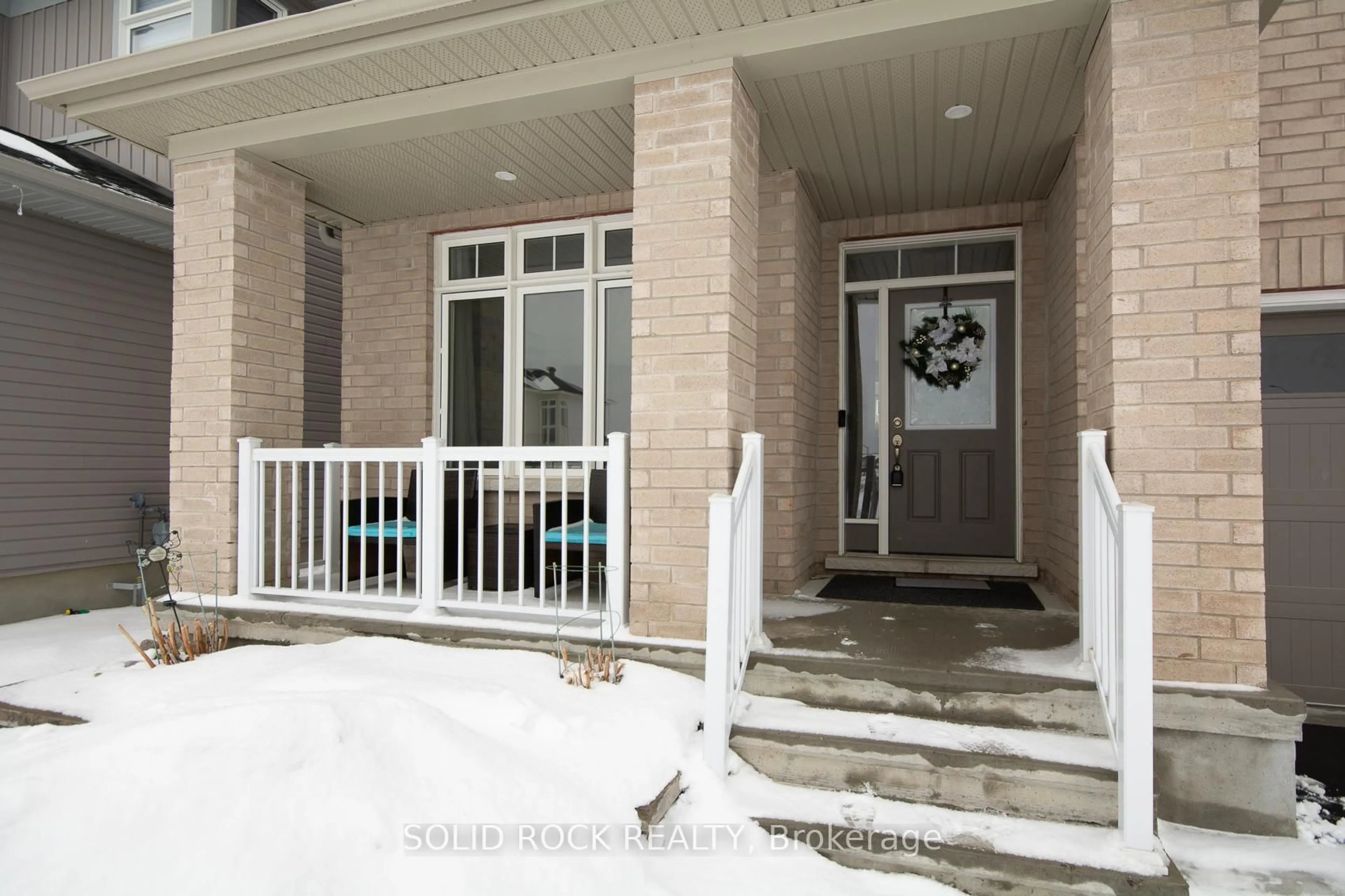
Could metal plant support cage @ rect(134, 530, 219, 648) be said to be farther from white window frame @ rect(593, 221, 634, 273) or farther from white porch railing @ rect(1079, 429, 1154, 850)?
white porch railing @ rect(1079, 429, 1154, 850)

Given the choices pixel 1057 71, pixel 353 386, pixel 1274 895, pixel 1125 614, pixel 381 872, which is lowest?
pixel 1274 895

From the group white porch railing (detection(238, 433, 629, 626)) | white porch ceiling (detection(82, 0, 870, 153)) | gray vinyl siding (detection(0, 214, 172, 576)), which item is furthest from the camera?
gray vinyl siding (detection(0, 214, 172, 576))

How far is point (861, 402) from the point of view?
5500 millimetres

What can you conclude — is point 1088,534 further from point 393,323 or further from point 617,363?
point 393,323

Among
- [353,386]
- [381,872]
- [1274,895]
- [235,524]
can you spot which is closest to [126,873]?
[381,872]

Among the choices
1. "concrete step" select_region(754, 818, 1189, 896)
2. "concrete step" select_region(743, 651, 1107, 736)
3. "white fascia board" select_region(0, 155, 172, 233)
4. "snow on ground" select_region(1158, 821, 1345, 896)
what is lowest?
"snow on ground" select_region(1158, 821, 1345, 896)

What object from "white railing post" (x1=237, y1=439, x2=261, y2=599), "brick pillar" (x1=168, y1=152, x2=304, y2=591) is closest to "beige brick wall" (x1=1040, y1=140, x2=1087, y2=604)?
"white railing post" (x1=237, y1=439, x2=261, y2=599)

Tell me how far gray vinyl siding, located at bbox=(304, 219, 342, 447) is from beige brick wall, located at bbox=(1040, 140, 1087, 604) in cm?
600

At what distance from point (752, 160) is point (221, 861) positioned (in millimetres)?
3333

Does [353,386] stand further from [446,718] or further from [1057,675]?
[1057,675]

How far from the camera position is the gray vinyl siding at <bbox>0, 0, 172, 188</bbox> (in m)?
6.98

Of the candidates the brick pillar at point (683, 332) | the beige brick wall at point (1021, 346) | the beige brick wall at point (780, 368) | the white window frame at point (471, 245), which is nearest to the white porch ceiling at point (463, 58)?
the brick pillar at point (683, 332)

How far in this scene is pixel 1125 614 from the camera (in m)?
2.14

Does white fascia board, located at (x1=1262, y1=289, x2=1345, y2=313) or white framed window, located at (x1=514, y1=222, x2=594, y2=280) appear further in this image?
white framed window, located at (x1=514, y1=222, x2=594, y2=280)
